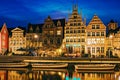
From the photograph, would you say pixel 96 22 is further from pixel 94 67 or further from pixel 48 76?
pixel 48 76

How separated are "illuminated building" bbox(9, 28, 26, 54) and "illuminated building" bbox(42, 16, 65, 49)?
27.1 feet

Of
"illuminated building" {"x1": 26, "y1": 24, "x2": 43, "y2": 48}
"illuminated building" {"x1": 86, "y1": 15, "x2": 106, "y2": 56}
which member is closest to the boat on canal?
"illuminated building" {"x1": 86, "y1": 15, "x2": 106, "y2": 56}

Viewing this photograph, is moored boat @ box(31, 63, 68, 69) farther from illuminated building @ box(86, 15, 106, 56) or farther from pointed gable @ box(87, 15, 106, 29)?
pointed gable @ box(87, 15, 106, 29)

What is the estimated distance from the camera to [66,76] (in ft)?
170

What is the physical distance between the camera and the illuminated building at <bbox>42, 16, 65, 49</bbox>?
8575 cm

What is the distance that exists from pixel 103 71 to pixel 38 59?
15384mm

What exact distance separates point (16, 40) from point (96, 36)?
26.9 metres

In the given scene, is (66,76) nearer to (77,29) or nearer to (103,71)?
(103,71)

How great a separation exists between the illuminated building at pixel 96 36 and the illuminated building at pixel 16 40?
22.2 m

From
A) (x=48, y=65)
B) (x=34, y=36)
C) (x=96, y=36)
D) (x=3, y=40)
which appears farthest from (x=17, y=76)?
(x=3, y=40)

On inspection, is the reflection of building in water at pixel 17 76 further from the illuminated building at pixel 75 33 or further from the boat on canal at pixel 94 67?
the illuminated building at pixel 75 33

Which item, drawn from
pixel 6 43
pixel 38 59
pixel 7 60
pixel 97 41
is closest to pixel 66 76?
pixel 38 59

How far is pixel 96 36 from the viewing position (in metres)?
81.8

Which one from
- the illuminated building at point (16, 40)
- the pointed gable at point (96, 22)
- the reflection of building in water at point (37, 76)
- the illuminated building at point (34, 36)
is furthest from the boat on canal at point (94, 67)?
the illuminated building at point (16, 40)
